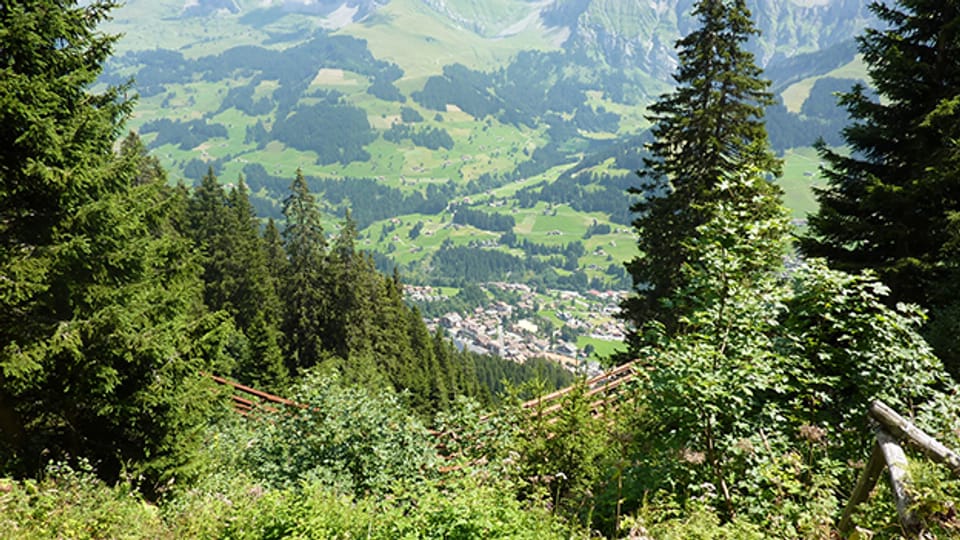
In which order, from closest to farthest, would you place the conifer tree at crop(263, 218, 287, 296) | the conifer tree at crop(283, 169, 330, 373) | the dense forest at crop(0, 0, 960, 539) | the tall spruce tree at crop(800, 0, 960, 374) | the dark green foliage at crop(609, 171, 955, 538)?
the dark green foliage at crop(609, 171, 955, 538)
the dense forest at crop(0, 0, 960, 539)
the tall spruce tree at crop(800, 0, 960, 374)
the conifer tree at crop(283, 169, 330, 373)
the conifer tree at crop(263, 218, 287, 296)

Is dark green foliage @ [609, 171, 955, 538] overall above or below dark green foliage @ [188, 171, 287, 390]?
above

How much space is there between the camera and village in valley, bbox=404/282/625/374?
154m

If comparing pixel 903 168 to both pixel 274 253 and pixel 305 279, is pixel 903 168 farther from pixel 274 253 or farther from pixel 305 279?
pixel 274 253

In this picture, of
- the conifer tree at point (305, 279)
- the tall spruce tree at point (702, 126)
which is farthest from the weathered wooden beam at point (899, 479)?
the conifer tree at point (305, 279)

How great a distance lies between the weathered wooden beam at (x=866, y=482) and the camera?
160 inches

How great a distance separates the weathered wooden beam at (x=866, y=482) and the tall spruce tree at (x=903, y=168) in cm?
763

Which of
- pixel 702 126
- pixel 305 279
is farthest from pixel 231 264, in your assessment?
pixel 702 126

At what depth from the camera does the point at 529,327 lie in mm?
174000

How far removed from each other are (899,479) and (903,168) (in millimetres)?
10653

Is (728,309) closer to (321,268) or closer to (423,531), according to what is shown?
(423,531)

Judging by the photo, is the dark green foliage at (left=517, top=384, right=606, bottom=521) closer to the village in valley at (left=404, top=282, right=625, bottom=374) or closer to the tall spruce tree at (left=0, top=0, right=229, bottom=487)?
the tall spruce tree at (left=0, top=0, right=229, bottom=487)

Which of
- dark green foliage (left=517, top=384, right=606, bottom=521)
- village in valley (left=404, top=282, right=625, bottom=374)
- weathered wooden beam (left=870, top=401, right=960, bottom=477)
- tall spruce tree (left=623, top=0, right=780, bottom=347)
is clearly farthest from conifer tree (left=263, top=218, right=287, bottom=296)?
village in valley (left=404, top=282, right=625, bottom=374)

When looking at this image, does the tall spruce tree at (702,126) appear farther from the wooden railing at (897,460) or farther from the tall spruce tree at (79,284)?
the tall spruce tree at (79,284)

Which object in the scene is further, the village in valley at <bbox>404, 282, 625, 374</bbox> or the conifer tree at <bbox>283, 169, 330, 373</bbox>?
the village in valley at <bbox>404, 282, 625, 374</bbox>
